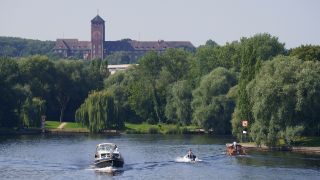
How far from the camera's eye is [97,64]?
17662 centimetres

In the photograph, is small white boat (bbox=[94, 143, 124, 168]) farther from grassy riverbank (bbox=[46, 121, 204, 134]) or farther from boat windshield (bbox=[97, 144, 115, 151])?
grassy riverbank (bbox=[46, 121, 204, 134])

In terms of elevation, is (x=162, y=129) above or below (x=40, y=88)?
below

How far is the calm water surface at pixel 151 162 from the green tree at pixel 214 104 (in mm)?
10600

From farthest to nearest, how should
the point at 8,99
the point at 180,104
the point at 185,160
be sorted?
1. the point at 180,104
2. the point at 8,99
3. the point at 185,160

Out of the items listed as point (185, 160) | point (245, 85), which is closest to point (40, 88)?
point (245, 85)

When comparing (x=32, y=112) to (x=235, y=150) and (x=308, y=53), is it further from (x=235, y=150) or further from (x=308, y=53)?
(x=235, y=150)

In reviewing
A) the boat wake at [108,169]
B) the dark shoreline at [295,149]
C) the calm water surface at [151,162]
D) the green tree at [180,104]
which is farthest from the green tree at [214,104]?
the boat wake at [108,169]

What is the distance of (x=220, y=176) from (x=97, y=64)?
340ft

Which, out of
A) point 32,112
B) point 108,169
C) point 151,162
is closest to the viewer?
point 108,169

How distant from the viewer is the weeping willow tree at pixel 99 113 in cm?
13212

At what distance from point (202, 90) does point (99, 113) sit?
15.3 m

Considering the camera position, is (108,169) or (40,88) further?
(40,88)

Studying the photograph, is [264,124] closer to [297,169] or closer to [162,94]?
[297,169]

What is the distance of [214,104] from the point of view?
126 m
